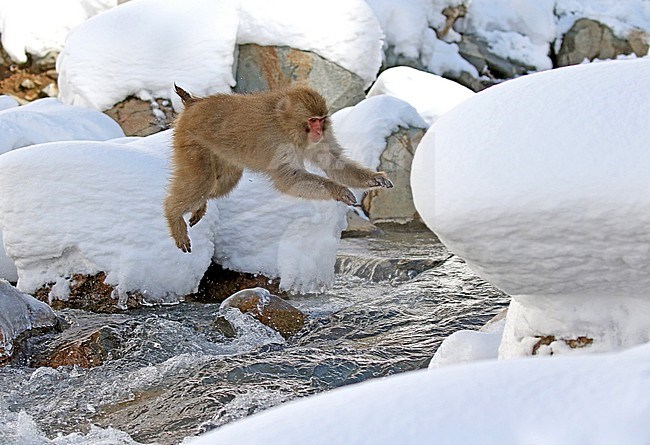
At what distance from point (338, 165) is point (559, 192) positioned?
203 cm

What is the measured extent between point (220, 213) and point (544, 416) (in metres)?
5.49

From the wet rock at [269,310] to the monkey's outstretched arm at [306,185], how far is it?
1216 millimetres

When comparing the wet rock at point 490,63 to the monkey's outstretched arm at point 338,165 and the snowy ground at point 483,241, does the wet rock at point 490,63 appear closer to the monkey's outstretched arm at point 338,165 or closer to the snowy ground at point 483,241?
the snowy ground at point 483,241

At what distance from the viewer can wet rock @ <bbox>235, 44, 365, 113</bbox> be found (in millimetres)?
11930

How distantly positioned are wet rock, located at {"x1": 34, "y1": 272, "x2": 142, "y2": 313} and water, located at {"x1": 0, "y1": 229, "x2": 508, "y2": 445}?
130 mm

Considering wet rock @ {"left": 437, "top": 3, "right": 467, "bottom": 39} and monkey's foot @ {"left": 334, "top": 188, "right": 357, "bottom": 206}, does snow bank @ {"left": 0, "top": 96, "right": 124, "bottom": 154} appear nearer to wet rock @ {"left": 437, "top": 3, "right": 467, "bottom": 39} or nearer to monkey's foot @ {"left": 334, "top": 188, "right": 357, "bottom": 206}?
monkey's foot @ {"left": 334, "top": 188, "right": 357, "bottom": 206}

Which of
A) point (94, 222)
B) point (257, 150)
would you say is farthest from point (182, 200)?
point (94, 222)

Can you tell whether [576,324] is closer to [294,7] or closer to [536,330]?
[536,330]

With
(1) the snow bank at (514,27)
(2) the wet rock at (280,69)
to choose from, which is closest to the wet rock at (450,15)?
(1) the snow bank at (514,27)

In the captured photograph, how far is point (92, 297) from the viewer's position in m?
5.75

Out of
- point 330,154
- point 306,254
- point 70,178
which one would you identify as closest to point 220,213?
point 306,254

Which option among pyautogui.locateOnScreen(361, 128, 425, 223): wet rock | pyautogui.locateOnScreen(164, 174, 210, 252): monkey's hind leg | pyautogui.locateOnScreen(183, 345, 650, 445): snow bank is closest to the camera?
pyautogui.locateOnScreen(183, 345, 650, 445): snow bank

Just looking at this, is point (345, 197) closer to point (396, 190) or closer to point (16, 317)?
point (16, 317)

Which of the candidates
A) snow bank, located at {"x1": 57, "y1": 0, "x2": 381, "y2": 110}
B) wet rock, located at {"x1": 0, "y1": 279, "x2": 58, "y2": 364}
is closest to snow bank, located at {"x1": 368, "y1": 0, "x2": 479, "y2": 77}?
snow bank, located at {"x1": 57, "y1": 0, "x2": 381, "y2": 110}
